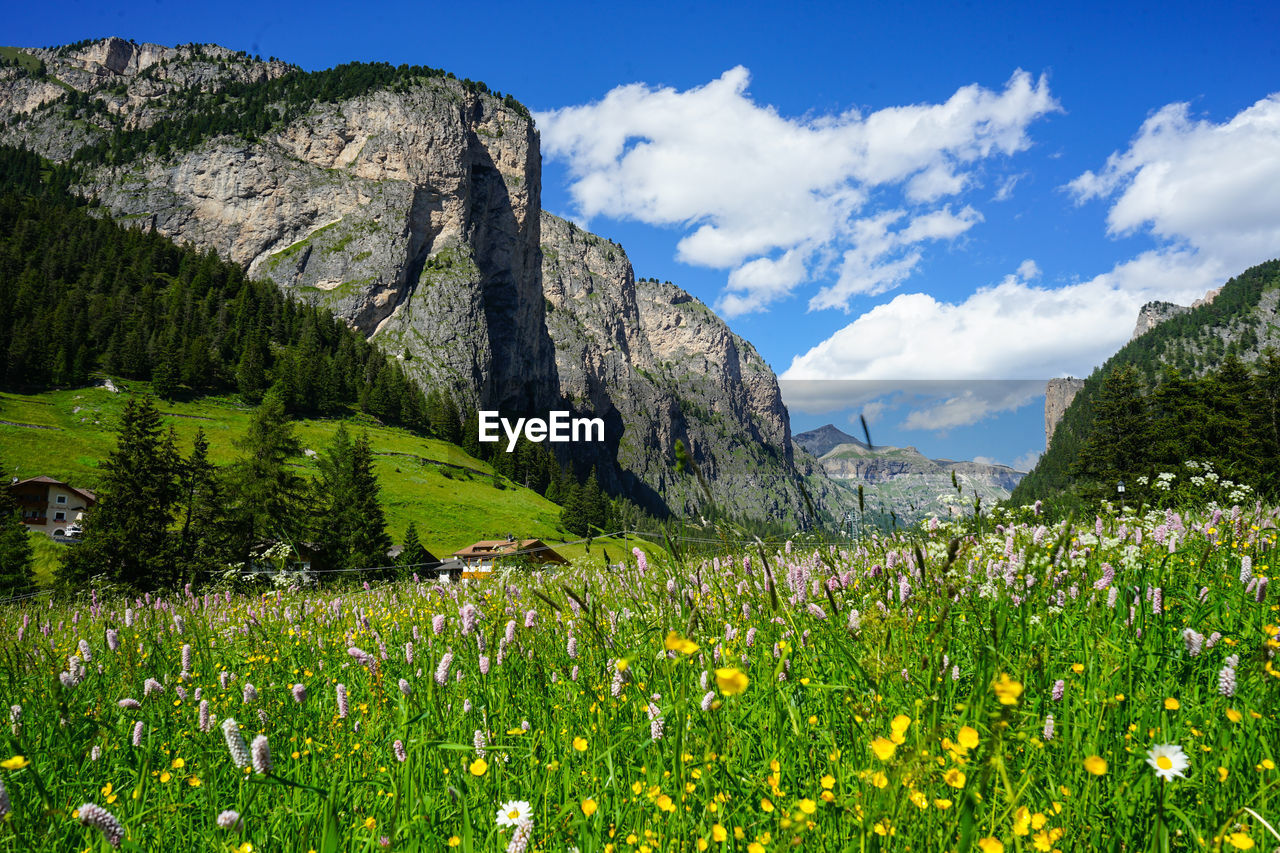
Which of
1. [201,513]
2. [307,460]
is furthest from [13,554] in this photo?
[307,460]

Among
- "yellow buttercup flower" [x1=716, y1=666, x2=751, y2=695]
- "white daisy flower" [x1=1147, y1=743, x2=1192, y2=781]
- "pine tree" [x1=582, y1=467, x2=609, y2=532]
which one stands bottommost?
"pine tree" [x1=582, y1=467, x2=609, y2=532]

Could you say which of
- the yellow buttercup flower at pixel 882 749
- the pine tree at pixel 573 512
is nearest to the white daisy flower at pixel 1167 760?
the yellow buttercup flower at pixel 882 749

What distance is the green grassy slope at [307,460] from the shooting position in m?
78.9

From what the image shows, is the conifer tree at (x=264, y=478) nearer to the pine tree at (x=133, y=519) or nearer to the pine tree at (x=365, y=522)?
the pine tree at (x=133, y=519)

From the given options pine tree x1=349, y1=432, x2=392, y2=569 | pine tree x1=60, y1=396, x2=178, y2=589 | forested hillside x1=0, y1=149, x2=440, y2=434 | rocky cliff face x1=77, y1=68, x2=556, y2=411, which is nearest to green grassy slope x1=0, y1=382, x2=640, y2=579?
forested hillside x1=0, y1=149, x2=440, y2=434

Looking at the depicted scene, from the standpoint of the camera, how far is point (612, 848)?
202cm

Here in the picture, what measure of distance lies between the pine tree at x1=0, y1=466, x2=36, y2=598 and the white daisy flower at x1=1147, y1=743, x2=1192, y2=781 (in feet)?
210

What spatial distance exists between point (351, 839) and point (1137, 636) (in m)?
3.92

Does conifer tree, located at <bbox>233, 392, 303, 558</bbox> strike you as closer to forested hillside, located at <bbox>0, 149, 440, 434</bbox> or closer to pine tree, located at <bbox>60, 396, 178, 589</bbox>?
pine tree, located at <bbox>60, 396, 178, 589</bbox>

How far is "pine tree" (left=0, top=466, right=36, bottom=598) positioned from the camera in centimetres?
4748

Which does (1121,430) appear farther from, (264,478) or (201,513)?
(201,513)

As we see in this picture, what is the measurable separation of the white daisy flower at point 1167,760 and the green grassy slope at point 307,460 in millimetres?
63542

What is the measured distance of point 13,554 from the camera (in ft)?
162

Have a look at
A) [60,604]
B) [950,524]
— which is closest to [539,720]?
[950,524]
